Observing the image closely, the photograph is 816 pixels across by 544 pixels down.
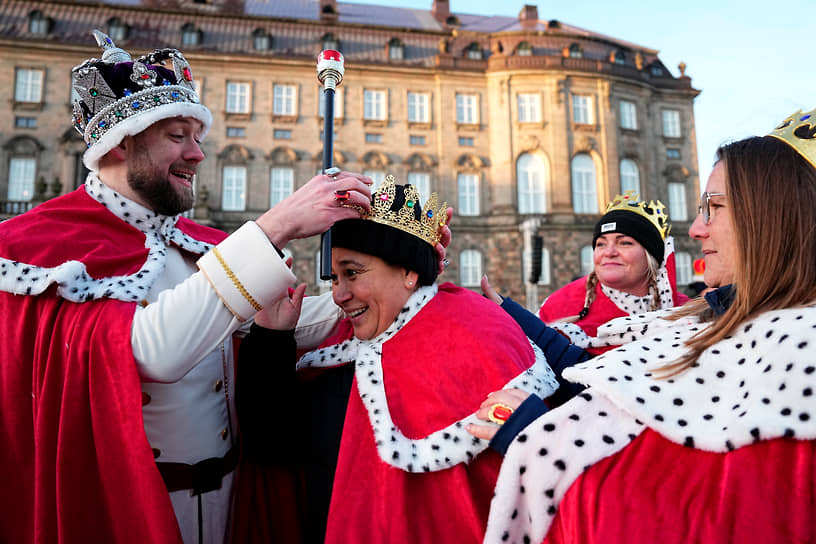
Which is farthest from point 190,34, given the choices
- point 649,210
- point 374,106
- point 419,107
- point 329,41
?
point 649,210

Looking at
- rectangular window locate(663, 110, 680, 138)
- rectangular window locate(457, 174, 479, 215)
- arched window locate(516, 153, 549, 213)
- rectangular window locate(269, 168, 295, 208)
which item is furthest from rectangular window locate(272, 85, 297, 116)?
rectangular window locate(663, 110, 680, 138)

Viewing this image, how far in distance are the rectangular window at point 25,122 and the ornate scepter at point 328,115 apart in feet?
91.7

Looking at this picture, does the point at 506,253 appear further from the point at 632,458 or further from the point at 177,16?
the point at 632,458

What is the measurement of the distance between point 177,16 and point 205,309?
2970cm

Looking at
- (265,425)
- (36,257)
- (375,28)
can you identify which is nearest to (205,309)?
(36,257)

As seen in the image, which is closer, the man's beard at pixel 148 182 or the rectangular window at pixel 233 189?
the man's beard at pixel 148 182

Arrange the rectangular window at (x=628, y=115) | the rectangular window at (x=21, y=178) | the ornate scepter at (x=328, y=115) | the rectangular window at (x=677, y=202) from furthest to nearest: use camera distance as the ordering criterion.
→ the rectangular window at (x=677, y=202) < the rectangular window at (x=628, y=115) < the rectangular window at (x=21, y=178) < the ornate scepter at (x=328, y=115)

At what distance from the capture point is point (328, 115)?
1955 millimetres

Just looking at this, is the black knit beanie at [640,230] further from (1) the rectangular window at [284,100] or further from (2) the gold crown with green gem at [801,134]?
(1) the rectangular window at [284,100]

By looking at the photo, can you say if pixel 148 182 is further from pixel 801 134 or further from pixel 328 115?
pixel 801 134

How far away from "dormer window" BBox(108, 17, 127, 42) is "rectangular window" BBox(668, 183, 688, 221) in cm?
2920

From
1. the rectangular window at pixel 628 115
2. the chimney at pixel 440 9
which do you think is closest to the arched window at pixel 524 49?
the rectangular window at pixel 628 115

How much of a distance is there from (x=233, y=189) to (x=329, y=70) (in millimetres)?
24415

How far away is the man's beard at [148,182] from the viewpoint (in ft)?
6.91
